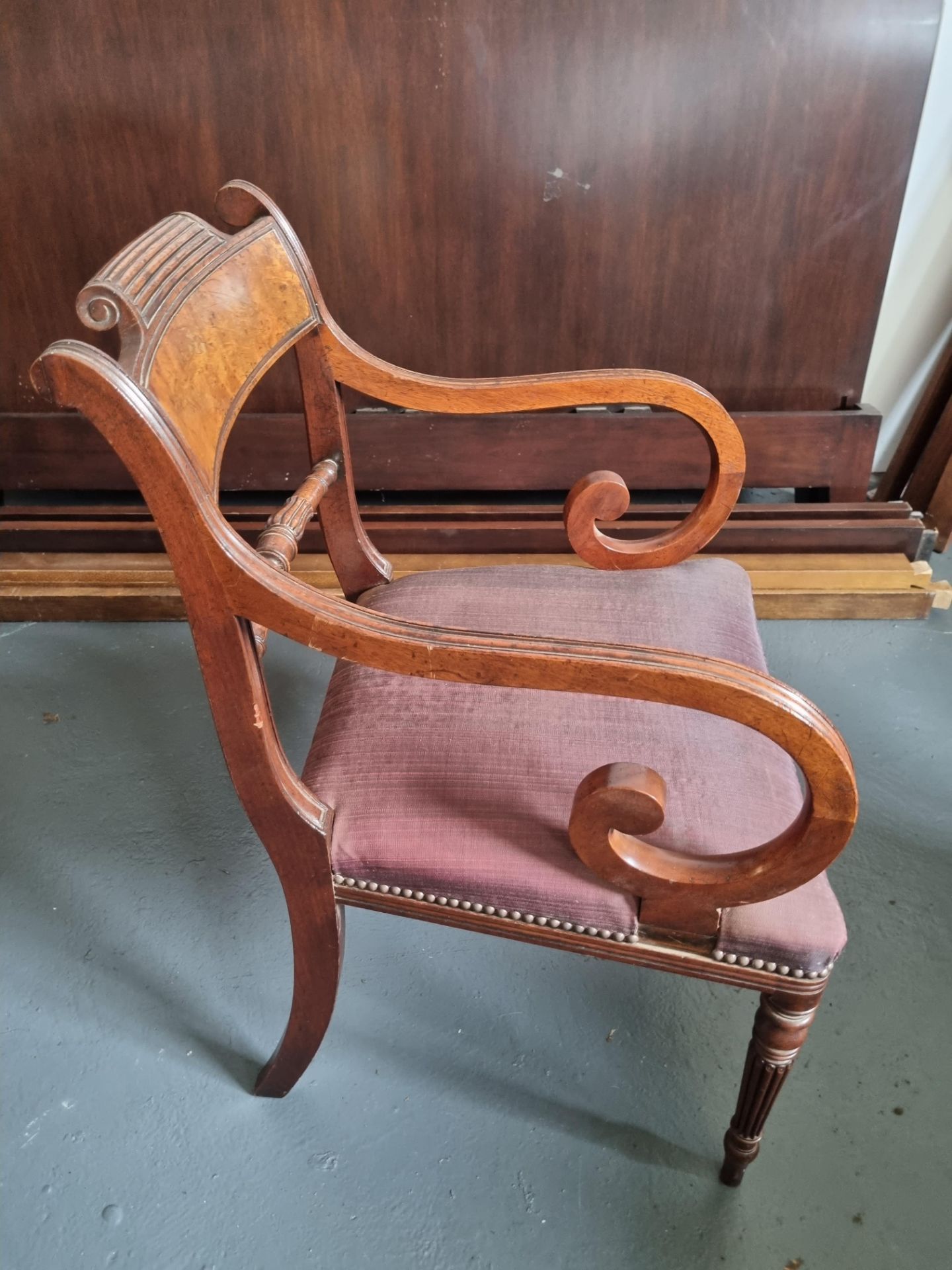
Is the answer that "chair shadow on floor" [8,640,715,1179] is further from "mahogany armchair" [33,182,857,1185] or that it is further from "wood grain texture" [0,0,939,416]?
"wood grain texture" [0,0,939,416]

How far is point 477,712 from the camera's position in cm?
86

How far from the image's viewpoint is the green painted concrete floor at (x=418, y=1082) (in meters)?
0.93

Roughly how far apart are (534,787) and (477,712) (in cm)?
11

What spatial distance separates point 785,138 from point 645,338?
1.41 feet

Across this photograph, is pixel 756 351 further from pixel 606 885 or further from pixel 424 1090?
pixel 424 1090

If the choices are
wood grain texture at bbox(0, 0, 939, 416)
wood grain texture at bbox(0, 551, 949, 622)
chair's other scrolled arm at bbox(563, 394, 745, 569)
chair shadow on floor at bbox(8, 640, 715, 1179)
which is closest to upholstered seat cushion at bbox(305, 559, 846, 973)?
chair's other scrolled arm at bbox(563, 394, 745, 569)

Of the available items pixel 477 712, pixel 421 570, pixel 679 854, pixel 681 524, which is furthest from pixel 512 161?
pixel 679 854

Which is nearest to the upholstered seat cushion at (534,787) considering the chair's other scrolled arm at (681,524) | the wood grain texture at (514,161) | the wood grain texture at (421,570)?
the chair's other scrolled arm at (681,524)

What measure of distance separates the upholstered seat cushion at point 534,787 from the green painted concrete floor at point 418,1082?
423mm

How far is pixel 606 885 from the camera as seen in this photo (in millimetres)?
746

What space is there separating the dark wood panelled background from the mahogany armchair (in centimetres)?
83

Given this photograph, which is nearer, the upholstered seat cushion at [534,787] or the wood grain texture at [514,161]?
the upholstered seat cushion at [534,787]

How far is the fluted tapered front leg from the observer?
77cm

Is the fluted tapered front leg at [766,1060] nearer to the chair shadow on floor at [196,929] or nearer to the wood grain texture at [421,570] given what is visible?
the chair shadow on floor at [196,929]
